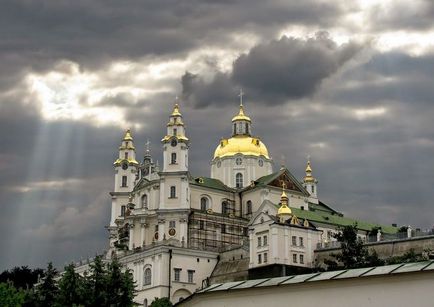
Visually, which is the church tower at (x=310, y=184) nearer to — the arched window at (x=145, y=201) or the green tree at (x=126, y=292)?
the arched window at (x=145, y=201)

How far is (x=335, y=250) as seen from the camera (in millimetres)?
75375

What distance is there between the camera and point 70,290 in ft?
180

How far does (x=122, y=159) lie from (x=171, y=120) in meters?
17.0

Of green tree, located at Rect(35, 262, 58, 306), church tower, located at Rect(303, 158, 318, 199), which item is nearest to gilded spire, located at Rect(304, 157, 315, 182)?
church tower, located at Rect(303, 158, 318, 199)

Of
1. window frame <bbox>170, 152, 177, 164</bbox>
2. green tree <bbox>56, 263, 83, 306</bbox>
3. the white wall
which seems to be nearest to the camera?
the white wall

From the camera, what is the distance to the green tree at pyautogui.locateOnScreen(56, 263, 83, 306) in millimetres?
54125

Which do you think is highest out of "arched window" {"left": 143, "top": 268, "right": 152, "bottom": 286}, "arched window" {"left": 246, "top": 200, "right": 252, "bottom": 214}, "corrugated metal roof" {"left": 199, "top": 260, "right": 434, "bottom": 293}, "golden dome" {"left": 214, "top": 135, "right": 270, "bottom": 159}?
"golden dome" {"left": 214, "top": 135, "right": 270, "bottom": 159}

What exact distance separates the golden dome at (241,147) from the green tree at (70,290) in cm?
4703

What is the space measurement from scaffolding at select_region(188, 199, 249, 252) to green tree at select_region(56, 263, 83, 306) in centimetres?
3182

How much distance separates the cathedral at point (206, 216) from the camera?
77.5 meters

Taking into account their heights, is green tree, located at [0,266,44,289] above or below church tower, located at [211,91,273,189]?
below

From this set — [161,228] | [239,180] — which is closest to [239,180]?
[239,180]

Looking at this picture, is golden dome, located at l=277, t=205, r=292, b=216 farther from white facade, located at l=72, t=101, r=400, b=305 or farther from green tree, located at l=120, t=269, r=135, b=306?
green tree, located at l=120, t=269, r=135, b=306

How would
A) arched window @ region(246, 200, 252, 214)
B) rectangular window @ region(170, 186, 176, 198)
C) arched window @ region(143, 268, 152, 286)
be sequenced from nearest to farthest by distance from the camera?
arched window @ region(143, 268, 152, 286), rectangular window @ region(170, 186, 176, 198), arched window @ region(246, 200, 252, 214)
